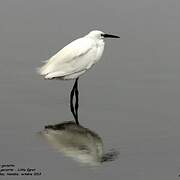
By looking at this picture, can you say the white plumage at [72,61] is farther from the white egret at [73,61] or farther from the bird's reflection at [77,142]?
the bird's reflection at [77,142]

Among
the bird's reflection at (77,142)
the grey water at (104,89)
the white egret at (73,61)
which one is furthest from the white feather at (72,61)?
the bird's reflection at (77,142)

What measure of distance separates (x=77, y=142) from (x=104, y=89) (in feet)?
7.96

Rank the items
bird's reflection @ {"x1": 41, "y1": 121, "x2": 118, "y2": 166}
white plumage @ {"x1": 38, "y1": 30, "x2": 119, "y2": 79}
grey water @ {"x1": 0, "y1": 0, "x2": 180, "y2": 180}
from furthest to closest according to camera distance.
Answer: white plumage @ {"x1": 38, "y1": 30, "x2": 119, "y2": 79}, bird's reflection @ {"x1": 41, "y1": 121, "x2": 118, "y2": 166}, grey water @ {"x1": 0, "y1": 0, "x2": 180, "y2": 180}

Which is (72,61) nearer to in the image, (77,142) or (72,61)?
(72,61)

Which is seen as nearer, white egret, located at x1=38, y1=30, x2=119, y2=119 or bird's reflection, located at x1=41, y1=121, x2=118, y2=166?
bird's reflection, located at x1=41, y1=121, x2=118, y2=166

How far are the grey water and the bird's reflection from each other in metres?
0.11

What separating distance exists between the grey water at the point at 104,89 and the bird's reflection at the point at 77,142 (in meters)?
0.11

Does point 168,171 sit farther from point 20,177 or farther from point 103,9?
point 103,9

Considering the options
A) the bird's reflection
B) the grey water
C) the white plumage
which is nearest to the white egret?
the white plumage

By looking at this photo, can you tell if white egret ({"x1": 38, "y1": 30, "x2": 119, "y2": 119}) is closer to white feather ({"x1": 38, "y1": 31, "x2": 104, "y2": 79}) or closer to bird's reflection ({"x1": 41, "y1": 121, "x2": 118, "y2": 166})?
white feather ({"x1": 38, "y1": 31, "x2": 104, "y2": 79})

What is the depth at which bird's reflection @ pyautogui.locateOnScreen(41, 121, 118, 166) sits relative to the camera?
27.9 feet

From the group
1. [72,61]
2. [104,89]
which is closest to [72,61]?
[72,61]

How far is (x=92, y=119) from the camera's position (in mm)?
9992

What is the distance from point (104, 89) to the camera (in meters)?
11.4
